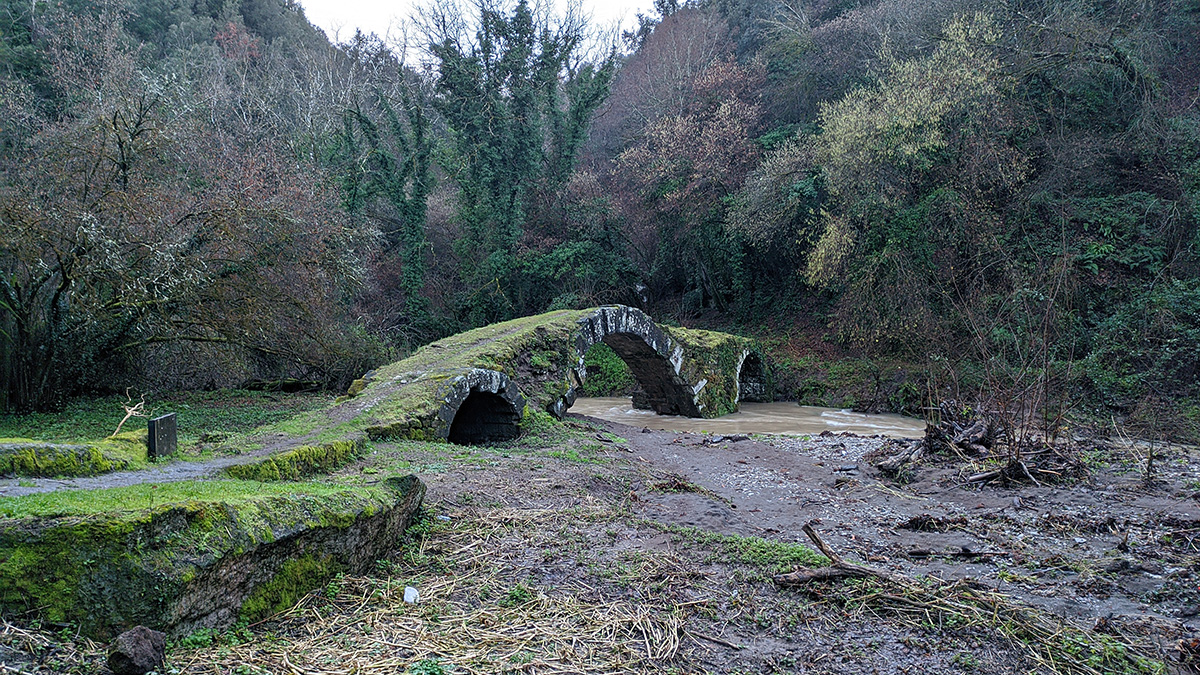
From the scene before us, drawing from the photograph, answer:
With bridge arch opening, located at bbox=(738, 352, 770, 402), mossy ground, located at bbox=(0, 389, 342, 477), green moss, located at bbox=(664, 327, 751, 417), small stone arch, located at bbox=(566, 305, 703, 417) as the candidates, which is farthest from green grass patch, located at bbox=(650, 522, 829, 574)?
bridge arch opening, located at bbox=(738, 352, 770, 402)

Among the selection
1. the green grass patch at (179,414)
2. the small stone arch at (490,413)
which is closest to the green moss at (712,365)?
the small stone arch at (490,413)

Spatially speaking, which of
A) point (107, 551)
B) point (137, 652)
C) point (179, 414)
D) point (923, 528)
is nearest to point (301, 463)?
point (107, 551)

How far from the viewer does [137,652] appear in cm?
230

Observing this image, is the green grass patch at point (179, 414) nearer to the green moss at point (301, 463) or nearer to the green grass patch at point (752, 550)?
the green moss at point (301, 463)

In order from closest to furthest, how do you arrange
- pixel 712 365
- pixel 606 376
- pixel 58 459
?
pixel 58 459 < pixel 712 365 < pixel 606 376

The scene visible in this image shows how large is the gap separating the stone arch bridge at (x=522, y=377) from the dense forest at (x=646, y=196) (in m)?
4.62

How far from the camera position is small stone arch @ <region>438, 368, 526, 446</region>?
32.6 feet

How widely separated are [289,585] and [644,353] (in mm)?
12824

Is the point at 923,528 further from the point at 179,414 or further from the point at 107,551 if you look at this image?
the point at 179,414

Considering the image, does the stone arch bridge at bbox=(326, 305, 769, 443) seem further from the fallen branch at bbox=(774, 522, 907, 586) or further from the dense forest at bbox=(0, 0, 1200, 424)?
the fallen branch at bbox=(774, 522, 907, 586)

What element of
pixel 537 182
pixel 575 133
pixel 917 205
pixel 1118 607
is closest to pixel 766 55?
pixel 575 133

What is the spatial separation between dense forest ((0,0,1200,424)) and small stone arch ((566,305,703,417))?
5.48 meters

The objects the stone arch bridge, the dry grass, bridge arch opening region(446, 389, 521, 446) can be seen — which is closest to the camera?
the dry grass

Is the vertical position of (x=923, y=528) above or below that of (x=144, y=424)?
below
